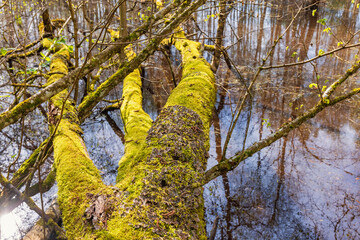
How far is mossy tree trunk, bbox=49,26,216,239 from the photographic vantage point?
1.64 meters

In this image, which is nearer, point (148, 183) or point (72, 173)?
point (148, 183)

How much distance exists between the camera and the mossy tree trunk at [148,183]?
5.38 ft

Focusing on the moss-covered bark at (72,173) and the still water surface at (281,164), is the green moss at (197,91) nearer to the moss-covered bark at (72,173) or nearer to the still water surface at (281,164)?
the still water surface at (281,164)

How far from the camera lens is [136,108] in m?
4.42

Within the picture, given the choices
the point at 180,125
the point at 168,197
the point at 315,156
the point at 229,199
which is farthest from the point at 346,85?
the point at 168,197

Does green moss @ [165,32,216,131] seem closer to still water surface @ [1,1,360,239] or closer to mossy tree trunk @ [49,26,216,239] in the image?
mossy tree trunk @ [49,26,216,239]

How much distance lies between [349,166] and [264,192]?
5.61 feet

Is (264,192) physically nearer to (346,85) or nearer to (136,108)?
(136,108)

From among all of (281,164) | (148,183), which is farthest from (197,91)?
(281,164)

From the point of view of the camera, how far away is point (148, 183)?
74.0 inches

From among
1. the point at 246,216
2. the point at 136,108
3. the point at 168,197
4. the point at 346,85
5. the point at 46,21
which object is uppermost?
the point at 46,21

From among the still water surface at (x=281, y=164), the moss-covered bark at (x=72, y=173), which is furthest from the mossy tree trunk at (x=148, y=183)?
the still water surface at (x=281, y=164)

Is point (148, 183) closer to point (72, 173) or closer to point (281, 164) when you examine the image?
point (72, 173)

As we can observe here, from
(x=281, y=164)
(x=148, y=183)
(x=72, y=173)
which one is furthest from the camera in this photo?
(x=281, y=164)
